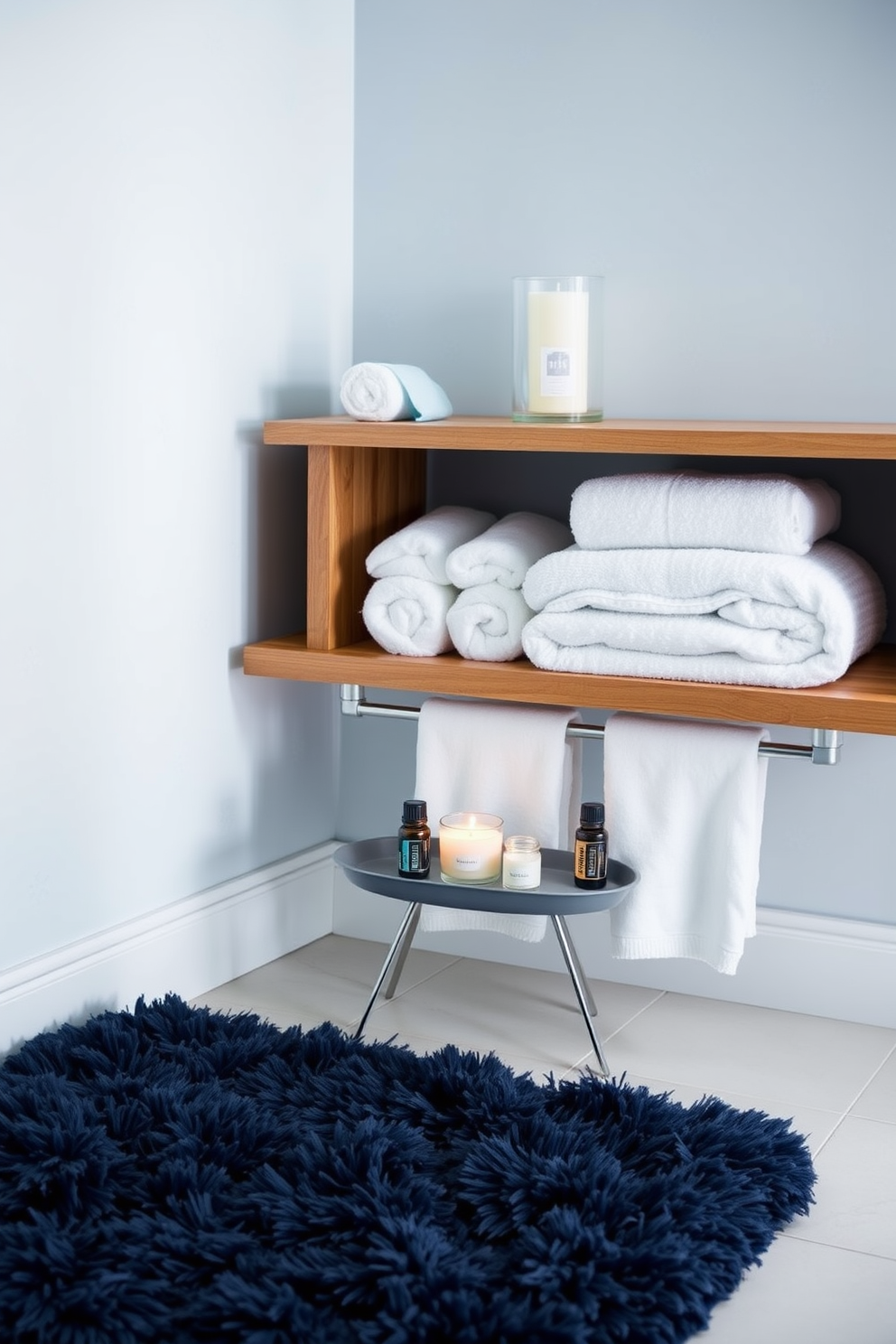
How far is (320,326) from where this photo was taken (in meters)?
2.12

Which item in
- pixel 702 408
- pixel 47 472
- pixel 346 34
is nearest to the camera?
pixel 47 472

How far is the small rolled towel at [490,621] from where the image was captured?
1818 millimetres

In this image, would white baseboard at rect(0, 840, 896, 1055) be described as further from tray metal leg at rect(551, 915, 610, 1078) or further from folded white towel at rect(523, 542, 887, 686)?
folded white towel at rect(523, 542, 887, 686)

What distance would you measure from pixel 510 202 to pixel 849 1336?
148 centimetres

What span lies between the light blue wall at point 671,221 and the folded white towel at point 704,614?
270 millimetres

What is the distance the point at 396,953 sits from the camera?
1904 millimetres

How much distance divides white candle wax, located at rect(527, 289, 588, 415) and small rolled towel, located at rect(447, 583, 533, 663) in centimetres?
24

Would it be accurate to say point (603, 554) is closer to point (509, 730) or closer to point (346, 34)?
point (509, 730)

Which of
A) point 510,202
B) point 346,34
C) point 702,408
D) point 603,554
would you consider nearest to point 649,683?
point 603,554

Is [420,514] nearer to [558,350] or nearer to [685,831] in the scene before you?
[558,350]

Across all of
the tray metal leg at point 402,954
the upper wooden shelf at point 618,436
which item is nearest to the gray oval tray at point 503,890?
the tray metal leg at point 402,954

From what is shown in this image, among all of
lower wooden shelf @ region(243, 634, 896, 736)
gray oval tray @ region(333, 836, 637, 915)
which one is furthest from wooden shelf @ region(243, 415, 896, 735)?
gray oval tray @ region(333, 836, 637, 915)

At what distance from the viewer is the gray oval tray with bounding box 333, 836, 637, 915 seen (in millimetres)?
1709

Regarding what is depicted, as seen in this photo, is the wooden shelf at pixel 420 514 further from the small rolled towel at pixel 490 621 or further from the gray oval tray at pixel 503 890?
the gray oval tray at pixel 503 890
